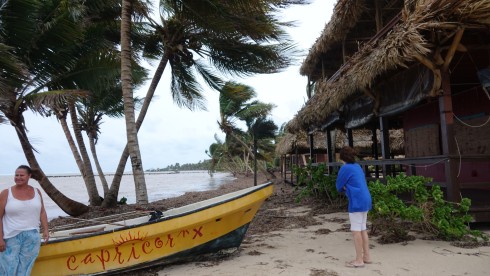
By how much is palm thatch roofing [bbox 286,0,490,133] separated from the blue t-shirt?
2.07 m

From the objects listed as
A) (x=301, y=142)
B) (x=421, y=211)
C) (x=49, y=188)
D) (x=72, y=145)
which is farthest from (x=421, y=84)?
(x=301, y=142)

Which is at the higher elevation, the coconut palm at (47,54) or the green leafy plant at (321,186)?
the coconut palm at (47,54)

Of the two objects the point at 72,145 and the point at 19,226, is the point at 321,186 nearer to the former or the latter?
the point at 19,226

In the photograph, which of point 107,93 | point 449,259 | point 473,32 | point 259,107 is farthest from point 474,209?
point 259,107

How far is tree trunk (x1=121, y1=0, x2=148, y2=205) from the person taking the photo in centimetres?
785

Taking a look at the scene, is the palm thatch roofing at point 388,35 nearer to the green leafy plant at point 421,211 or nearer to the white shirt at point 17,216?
the green leafy plant at point 421,211

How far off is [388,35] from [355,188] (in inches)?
115

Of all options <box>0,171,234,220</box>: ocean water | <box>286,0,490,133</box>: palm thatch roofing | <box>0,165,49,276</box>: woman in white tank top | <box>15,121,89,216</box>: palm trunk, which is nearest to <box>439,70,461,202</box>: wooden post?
<box>286,0,490,133</box>: palm thatch roofing

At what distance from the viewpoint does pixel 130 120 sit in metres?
7.89

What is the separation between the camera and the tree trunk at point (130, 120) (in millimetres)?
7848

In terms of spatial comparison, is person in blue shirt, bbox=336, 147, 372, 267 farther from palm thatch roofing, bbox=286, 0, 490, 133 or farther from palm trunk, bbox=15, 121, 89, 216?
palm trunk, bbox=15, 121, 89, 216

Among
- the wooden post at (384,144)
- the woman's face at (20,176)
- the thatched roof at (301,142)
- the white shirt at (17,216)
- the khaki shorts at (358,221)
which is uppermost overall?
the thatched roof at (301,142)

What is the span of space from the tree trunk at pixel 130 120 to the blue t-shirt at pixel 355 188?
5054 millimetres

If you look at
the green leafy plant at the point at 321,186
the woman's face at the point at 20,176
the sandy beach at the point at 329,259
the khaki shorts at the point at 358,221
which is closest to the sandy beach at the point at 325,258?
the sandy beach at the point at 329,259
